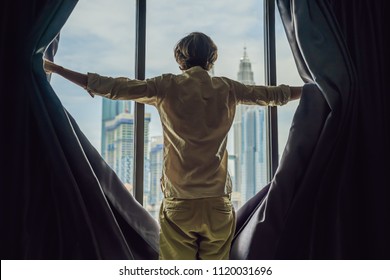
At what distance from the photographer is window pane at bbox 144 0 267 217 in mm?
1697

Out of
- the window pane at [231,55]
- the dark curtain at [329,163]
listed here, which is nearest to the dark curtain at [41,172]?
the window pane at [231,55]

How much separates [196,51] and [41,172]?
2.13 feet

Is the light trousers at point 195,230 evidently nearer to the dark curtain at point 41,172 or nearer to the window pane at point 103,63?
the dark curtain at point 41,172

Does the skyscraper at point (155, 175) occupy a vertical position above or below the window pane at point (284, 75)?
below

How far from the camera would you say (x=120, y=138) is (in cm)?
167

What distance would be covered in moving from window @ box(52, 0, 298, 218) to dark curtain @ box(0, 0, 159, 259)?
10.5 inches

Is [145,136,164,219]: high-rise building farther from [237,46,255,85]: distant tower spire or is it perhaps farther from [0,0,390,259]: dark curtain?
[237,46,255,85]: distant tower spire

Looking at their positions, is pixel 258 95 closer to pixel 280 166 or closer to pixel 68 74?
pixel 280 166

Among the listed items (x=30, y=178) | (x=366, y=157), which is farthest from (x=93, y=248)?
(x=366, y=157)

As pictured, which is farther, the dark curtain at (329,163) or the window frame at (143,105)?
the window frame at (143,105)

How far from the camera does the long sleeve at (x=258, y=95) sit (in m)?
1.38

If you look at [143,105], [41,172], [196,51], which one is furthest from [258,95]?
[41,172]

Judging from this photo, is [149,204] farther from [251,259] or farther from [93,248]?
[251,259]

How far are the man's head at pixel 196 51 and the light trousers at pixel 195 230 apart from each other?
45cm
